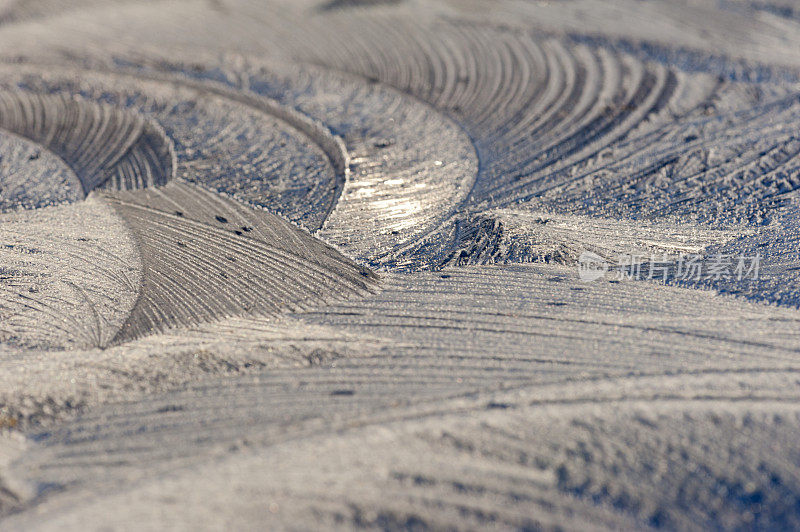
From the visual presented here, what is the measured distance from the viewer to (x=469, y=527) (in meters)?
2.71

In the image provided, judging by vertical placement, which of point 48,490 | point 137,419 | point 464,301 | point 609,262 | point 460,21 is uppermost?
point 460,21

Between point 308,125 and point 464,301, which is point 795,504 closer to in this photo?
point 464,301

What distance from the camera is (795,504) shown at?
283 cm

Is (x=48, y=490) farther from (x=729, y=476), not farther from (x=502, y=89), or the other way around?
(x=502, y=89)

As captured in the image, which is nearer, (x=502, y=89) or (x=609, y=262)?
(x=609, y=262)

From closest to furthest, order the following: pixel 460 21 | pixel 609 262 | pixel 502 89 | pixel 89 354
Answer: pixel 89 354, pixel 609 262, pixel 502 89, pixel 460 21

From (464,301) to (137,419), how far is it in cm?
188

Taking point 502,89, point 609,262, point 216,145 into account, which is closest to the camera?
point 609,262

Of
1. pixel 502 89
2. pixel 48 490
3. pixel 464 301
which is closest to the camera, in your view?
pixel 48 490

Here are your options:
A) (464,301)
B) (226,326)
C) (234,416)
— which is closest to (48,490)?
(234,416)

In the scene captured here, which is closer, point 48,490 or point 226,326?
point 48,490

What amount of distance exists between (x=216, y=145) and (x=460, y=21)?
3.55 m

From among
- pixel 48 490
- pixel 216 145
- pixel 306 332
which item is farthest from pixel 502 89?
pixel 48 490

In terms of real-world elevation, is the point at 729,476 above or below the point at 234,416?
above
